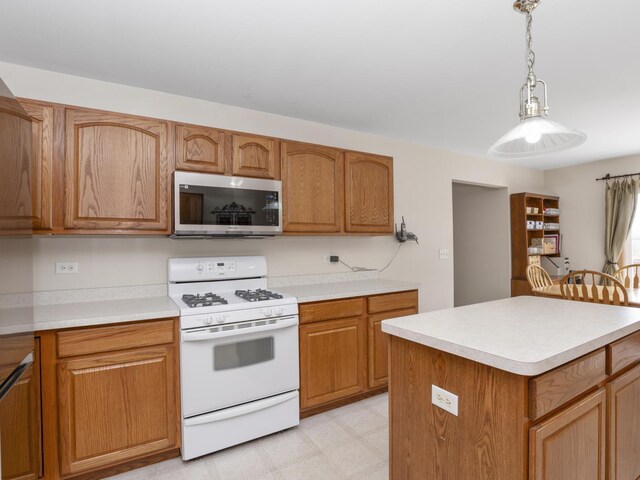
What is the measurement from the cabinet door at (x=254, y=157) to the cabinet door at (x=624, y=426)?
2260 millimetres

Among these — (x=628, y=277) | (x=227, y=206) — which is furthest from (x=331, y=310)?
(x=628, y=277)

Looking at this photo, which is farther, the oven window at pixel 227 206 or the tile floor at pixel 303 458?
the oven window at pixel 227 206

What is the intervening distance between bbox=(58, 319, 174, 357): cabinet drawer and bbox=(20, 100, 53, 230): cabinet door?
0.64 meters

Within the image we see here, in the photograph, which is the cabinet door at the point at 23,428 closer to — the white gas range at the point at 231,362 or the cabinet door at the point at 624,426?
the white gas range at the point at 231,362

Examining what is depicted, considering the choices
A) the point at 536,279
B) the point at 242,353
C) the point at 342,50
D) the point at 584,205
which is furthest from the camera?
the point at 584,205

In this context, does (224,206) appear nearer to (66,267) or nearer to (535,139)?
(66,267)

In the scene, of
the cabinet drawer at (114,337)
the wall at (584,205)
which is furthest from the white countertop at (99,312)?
the wall at (584,205)

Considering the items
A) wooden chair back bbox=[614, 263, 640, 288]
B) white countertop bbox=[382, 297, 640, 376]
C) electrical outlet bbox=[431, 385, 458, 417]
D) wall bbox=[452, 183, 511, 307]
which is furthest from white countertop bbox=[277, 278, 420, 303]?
wall bbox=[452, 183, 511, 307]

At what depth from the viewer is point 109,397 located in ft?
6.05

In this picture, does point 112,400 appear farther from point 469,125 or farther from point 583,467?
point 469,125

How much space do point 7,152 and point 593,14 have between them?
2644 mm

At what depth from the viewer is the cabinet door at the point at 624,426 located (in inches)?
55.2

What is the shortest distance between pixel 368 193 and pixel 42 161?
230 cm

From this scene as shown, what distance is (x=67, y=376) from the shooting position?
69.2 inches
